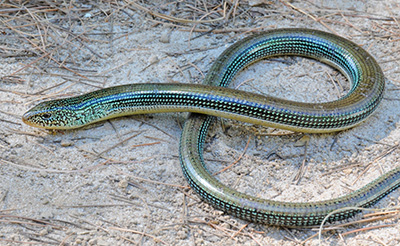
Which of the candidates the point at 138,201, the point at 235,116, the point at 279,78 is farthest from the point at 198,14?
the point at 138,201

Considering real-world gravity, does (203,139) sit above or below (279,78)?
below

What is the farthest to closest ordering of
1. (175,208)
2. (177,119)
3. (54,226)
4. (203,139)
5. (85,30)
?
(85,30)
(177,119)
(203,139)
(175,208)
(54,226)

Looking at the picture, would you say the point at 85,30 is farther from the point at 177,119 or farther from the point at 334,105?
the point at 334,105

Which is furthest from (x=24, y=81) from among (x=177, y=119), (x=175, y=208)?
(x=175, y=208)

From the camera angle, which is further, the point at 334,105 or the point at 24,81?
the point at 24,81

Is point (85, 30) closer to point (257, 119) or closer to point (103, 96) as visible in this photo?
point (103, 96)

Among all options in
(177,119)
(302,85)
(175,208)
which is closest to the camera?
(175,208)

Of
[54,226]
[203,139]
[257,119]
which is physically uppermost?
[257,119]
